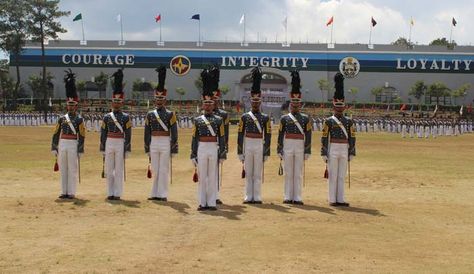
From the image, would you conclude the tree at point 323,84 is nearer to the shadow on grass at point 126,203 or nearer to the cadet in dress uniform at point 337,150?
the cadet in dress uniform at point 337,150

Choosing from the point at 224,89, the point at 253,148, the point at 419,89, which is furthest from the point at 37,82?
the point at 253,148

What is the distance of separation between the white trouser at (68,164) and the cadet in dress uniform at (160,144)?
170cm

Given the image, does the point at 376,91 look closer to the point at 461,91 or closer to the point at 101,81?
the point at 461,91

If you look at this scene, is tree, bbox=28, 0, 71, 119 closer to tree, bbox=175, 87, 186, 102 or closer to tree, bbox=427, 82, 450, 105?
tree, bbox=175, 87, 186, 102

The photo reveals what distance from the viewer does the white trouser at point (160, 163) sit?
44.1 ft

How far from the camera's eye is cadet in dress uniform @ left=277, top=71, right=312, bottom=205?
13.3 metres

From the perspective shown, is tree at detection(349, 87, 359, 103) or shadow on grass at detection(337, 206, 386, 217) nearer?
shadow on grass at detection(337, 206, 386, 217)

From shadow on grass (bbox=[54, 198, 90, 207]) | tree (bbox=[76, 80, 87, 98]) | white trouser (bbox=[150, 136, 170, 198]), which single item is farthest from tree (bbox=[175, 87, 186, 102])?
shadow on grass (bbox=[54, 198, 90, 207])

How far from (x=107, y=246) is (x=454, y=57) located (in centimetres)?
8480

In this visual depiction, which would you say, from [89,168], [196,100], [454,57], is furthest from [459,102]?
[89,168]

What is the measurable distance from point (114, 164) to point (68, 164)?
1029mm

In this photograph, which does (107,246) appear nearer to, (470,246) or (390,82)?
(470,246)

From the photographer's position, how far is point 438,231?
34.6ft

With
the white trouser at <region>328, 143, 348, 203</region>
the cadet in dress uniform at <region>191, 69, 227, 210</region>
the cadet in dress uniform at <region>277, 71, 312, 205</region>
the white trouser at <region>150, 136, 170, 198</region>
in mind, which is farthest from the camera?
the white trouser at <region>150, 136, 170, 198</region>
